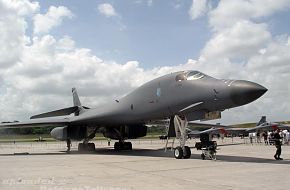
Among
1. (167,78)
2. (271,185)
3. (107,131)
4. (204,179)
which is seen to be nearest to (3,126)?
(107,131)

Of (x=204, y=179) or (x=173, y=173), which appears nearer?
(x=204, y=179)

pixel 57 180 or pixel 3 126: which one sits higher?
pixel 3 126

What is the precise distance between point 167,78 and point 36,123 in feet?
31.8

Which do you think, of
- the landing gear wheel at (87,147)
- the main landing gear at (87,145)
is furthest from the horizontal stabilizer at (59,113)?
the landing gear wheel at (87,147)

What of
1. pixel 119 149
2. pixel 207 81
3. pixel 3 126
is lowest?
pixel 119 149

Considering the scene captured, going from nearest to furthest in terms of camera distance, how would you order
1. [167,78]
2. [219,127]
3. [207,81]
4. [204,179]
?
[204,179], [207,81], [167,78], [219,127]

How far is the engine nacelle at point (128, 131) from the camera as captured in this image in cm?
1964

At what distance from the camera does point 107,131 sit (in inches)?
822

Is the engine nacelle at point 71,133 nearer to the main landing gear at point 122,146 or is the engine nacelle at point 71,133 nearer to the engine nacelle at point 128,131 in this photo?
the engine nacelle at point 128,131

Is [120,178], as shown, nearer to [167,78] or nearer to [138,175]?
[138,175]

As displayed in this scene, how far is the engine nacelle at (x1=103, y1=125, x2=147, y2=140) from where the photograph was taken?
19641mm

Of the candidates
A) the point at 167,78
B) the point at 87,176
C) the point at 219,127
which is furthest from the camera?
the point at 219,127

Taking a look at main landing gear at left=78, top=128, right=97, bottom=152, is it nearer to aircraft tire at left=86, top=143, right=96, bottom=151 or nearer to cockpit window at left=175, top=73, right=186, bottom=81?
aircraft tire at left=86, top=143, right=96, bottom=151

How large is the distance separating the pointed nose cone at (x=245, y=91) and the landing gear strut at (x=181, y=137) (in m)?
2.75
